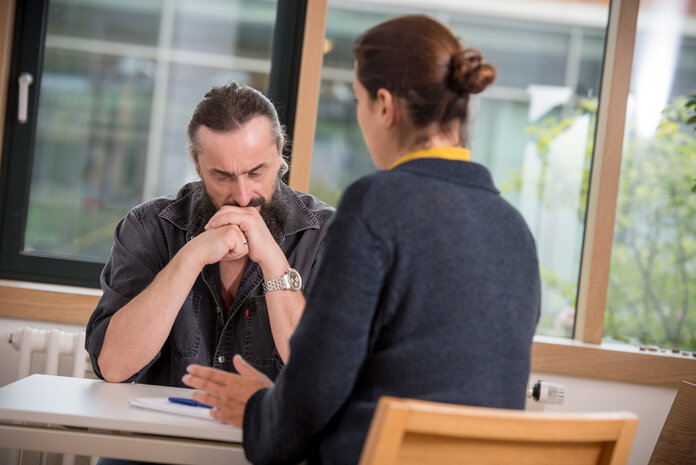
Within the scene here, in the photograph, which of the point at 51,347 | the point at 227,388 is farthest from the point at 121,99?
the point at 227,388

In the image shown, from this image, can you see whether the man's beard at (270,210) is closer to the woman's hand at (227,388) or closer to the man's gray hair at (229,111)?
the man's gray hair at (229,111)

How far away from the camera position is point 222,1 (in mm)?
2893

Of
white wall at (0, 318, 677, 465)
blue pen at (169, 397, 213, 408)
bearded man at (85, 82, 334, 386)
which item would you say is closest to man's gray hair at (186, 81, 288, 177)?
bearded man at (85, 82, 334, 386)

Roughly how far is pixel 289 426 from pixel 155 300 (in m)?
0.77

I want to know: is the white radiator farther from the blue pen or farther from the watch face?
the blue pen

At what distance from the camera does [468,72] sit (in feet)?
3.47

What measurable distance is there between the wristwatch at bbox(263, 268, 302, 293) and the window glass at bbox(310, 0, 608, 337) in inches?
48.3

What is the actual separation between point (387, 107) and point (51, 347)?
1805mm

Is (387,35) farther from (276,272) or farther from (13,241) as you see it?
(13,241)

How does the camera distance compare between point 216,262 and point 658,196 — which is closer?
point 216,262

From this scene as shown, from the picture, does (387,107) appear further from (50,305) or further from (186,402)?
(50,305)

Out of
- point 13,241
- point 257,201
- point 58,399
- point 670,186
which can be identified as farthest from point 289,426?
point 670,186

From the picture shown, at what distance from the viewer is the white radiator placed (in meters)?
2.42

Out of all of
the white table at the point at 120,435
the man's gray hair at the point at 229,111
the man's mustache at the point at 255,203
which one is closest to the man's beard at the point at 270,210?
the man's mustache at the point at 255,203
